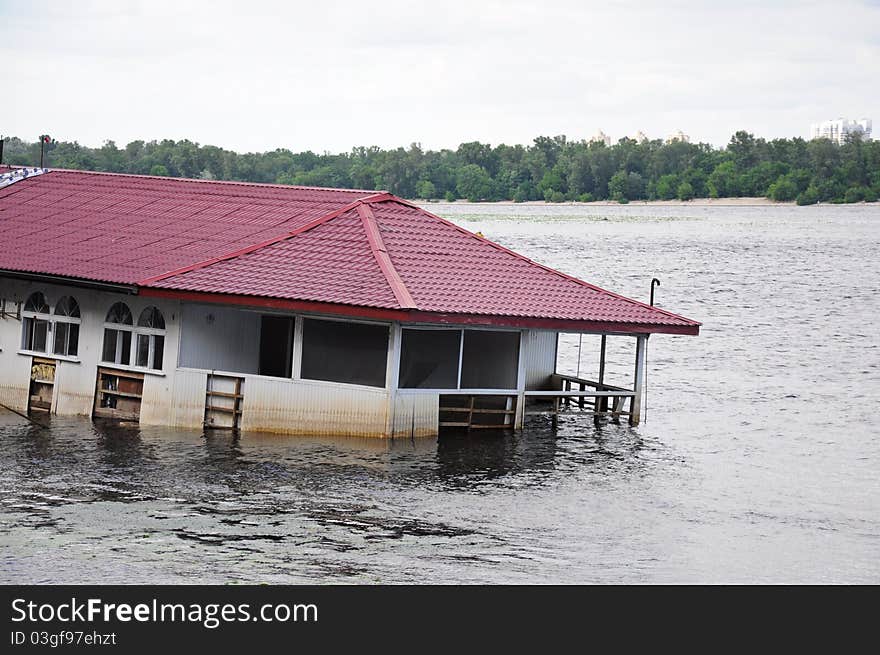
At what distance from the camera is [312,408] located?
25031mm

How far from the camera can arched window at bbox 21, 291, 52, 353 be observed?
27.6m

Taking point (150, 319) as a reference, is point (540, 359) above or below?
below

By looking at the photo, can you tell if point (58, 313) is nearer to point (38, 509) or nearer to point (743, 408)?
point (38, 509)

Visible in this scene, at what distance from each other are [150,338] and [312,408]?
141 inches

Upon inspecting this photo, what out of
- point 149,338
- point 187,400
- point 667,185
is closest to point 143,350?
point 149,338

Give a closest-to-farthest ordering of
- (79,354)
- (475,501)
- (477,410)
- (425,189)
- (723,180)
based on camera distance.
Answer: (475,501)
(477,410)
(79,354)
(425,189)
(723,180)

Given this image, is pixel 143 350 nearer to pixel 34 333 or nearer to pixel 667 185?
pixel 34 333

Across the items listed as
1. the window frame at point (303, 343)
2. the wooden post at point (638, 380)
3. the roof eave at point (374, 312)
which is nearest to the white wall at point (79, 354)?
the roof eave at point (374, 312)

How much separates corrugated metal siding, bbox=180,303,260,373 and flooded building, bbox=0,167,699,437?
0.03 meters

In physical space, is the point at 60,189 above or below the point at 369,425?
above

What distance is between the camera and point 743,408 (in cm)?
3519

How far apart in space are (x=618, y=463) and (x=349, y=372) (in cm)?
520
